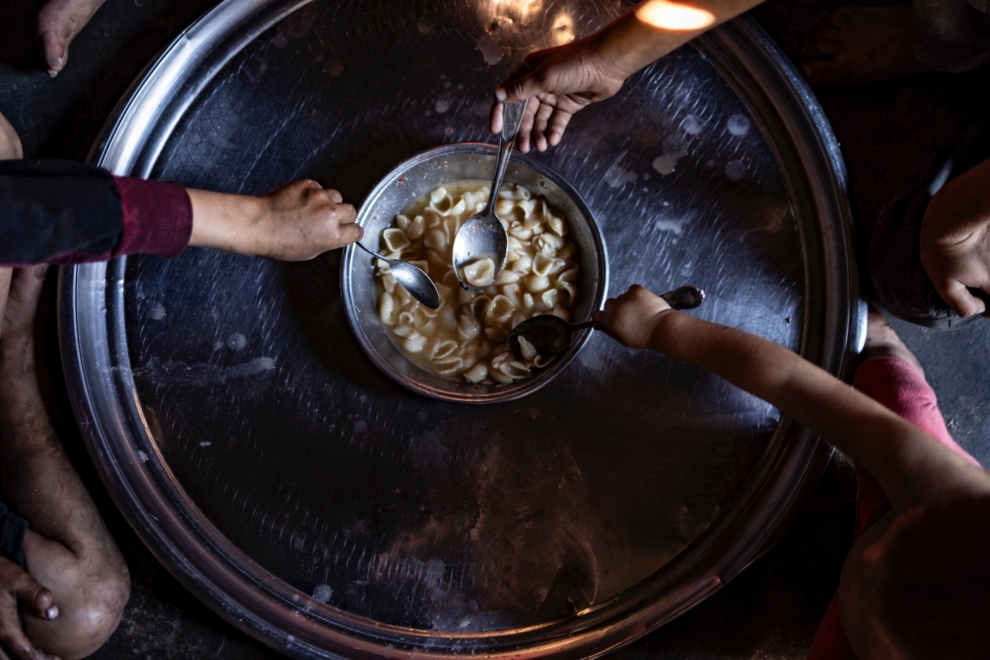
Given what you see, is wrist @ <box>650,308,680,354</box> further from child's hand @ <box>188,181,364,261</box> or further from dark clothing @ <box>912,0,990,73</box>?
dark clothing @ <box>912,0,990,73</box>

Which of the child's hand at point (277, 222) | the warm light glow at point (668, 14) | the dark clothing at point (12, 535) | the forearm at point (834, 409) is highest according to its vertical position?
the warm light glow at point (668, 14)

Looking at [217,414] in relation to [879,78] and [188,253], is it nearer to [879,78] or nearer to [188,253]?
[188,253]

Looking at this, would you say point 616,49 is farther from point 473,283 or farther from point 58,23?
point 58,23

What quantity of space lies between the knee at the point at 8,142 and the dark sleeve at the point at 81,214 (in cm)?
54

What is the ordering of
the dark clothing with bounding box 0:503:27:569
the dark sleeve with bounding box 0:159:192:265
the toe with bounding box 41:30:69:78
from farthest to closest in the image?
the toe with bounding box 41:30:69:78 < the dark clothing with bounding box 0:503:27:569 < the dark sleeve with bounding box 0:159:192:265

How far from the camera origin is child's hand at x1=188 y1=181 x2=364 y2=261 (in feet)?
3.38

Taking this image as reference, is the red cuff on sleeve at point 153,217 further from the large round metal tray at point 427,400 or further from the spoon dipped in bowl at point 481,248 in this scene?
the spoon dipped in bowl at point 481,248

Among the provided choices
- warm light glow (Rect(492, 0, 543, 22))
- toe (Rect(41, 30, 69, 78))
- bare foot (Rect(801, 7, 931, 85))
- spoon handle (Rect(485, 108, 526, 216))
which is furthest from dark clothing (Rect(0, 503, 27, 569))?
bare foot (Rect(801, 7, 931, 85))

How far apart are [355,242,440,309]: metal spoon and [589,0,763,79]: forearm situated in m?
0.50

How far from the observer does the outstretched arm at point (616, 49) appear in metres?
1.06

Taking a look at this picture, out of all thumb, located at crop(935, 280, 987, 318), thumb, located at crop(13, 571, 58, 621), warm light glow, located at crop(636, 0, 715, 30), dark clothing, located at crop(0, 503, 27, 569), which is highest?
warm light glow, located at crop(636, 0, 715, 30)

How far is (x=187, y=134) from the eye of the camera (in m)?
1.28

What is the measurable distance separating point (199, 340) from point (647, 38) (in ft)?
3.29

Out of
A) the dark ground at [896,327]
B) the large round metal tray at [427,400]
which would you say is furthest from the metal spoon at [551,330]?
the dark ground at [896,327]
